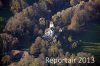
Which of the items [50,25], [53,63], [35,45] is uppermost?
[50,25]

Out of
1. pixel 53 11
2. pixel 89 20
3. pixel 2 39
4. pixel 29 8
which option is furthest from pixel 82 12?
pixel 2 39

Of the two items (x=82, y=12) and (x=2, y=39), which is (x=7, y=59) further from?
(x=82, y=12)

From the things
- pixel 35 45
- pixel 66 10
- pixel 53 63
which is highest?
pixel 66 10

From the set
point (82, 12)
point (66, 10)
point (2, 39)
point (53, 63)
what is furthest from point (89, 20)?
point (2, 39)

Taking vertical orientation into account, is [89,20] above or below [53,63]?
above

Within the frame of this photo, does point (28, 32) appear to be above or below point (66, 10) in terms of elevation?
below

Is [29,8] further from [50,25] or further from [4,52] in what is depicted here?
[4,52]
